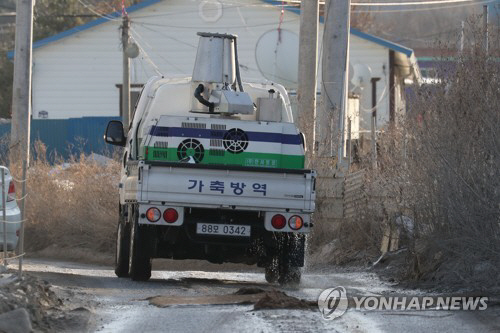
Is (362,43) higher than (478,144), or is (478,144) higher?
(362,43)

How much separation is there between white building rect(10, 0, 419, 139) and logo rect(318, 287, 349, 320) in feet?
106

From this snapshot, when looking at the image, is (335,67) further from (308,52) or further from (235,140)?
(235,140)

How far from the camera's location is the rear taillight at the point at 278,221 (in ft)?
43.2

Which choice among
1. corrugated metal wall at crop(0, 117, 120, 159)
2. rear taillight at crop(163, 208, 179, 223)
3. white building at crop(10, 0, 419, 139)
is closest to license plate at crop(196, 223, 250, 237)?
rear taillight at crop(163, 208, 179, 223)

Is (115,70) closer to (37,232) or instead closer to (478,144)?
(37,232)

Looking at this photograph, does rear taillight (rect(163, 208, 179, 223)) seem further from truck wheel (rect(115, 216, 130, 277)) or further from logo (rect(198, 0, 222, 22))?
logo (rect(198, 0, 222, 22))

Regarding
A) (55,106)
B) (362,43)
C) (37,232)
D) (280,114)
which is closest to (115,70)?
(55,106)

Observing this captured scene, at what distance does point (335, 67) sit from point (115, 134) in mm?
5730

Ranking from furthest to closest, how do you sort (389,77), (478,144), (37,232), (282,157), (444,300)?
(389,77) < (37,232) < (282,157) < (478,144) < (444,300)

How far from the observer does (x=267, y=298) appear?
35.1 feet

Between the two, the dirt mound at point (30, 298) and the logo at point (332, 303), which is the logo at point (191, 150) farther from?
the dirt mound at point (30, 298)

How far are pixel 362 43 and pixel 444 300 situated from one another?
3401cm

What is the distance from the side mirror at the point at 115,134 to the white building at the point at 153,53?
28.8m

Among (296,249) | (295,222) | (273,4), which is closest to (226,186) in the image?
(295,222)
